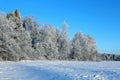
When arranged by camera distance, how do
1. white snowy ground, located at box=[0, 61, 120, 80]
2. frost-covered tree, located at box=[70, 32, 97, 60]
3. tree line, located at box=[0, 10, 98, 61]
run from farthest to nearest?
frost-covered tree, located at box=[70, 32, 97, 60] < tree line, located at box=[0, 10, 98, 61] < white snowy ground, located at box=[0, 61, 120, 80]

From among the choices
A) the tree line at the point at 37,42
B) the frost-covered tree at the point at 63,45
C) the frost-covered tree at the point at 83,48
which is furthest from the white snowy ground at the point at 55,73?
the frost-covered tree at the point at 83,48

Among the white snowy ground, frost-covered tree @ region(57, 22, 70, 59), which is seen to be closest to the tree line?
frost-covered tree @ region(57, 22, 70, 59)

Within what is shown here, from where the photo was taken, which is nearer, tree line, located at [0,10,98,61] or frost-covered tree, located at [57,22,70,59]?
tree line, located at [0,10,98,61]

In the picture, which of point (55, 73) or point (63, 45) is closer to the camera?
point (55, 73)

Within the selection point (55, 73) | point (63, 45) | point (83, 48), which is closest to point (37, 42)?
point (63, 45)

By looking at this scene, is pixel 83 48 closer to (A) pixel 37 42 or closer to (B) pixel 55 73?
(A) pixel 37 42

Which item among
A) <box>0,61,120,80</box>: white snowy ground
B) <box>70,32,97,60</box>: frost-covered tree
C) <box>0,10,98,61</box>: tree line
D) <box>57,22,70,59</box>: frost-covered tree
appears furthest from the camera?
<box>70,32,97,60</box>: frost-covered tree

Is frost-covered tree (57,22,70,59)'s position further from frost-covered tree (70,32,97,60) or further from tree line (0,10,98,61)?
frost-covered tree (70,32,97,60)

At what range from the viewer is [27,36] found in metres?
60.0

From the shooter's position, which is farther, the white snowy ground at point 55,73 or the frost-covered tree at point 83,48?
the frost-covered tree at point 83,48

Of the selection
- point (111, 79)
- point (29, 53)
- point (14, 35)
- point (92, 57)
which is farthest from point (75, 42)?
point (111, 79)

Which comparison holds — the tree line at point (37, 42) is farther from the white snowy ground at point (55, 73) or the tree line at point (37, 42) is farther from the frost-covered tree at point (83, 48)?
the white snowy ground at point (55, 73)

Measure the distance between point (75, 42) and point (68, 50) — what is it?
19.8 ft

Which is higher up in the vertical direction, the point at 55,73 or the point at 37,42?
the point at 37,42
